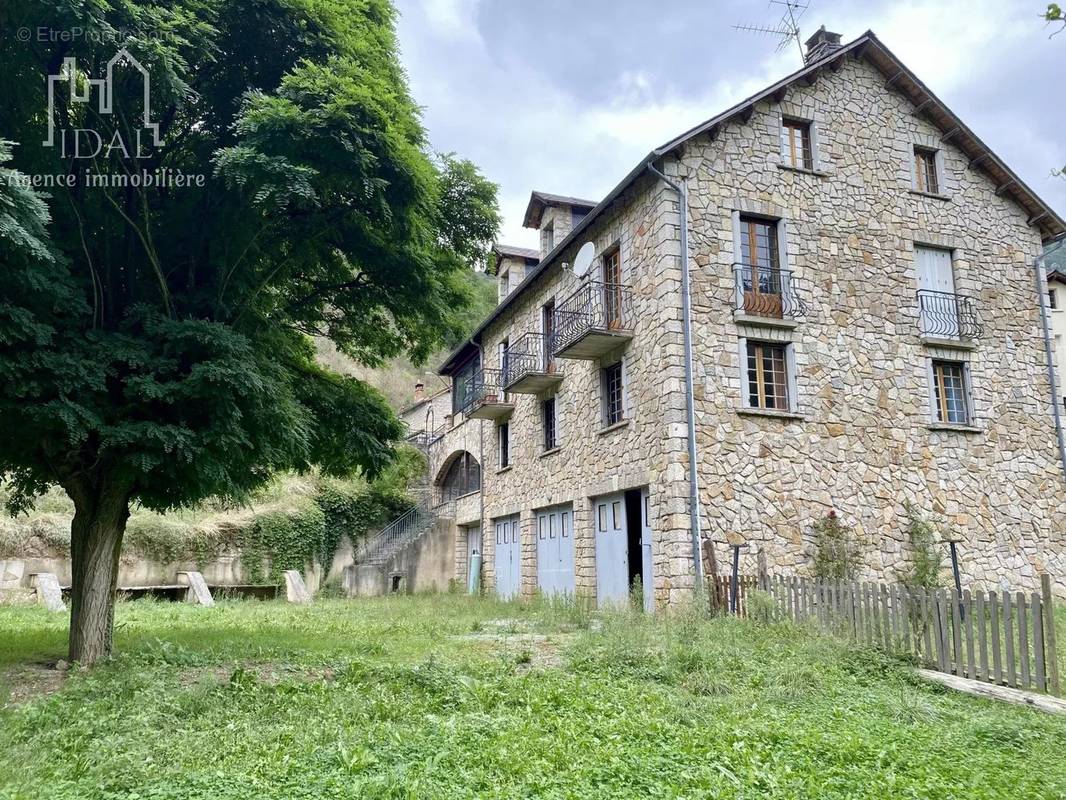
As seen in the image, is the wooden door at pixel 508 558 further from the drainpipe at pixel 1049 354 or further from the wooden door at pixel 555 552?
the drainpipe at pixel 1049 354

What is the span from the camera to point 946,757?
471 centimetres

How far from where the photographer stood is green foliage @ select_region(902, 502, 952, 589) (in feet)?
41.1

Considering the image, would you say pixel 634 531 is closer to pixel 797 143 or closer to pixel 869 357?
pixel 869 357

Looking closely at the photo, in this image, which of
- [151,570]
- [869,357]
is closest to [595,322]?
[869,357]

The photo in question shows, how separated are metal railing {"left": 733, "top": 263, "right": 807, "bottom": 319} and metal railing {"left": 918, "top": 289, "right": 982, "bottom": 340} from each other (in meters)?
2.83

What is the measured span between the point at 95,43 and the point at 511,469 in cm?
1469

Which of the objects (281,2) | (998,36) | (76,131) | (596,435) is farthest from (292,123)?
(596,435)

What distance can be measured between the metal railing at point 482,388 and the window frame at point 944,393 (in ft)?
33.2

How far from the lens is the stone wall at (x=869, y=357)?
41.7ft

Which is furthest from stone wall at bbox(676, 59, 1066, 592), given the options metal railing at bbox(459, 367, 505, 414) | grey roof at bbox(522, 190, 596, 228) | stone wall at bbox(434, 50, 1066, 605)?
metal railing at bbox(459, 367, 505, 414)

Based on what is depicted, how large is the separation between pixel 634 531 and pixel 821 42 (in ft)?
35.9

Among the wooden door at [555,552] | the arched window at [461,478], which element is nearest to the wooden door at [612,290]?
the wooden door at [555,552]

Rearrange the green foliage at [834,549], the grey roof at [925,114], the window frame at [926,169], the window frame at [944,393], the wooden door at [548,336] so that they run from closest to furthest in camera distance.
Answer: the green foliage at [834,549], the grey roof at [925,114], the window frame at [944,393], the window frame at [926,169], the wooden door at [548,336]

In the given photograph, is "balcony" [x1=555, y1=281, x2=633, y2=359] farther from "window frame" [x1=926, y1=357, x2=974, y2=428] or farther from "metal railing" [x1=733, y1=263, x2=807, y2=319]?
"window frame" [x1=926, y1=357, x2=974, y2=428]
